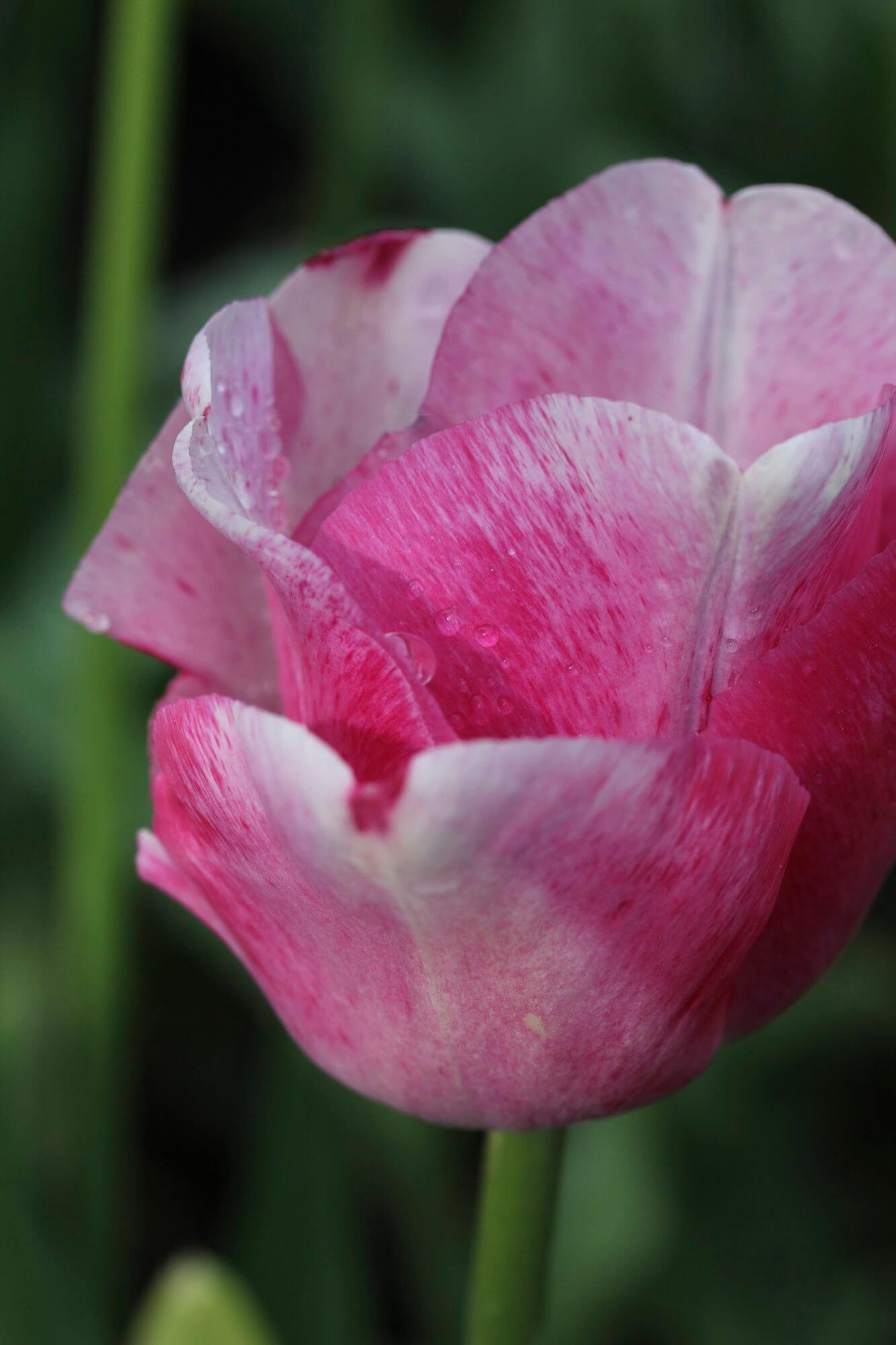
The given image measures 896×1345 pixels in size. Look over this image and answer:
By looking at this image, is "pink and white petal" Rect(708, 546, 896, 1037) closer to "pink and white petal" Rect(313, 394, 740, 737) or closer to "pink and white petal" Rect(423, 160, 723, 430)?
"pink and white petal" Rect(313, 394, 740, 737)

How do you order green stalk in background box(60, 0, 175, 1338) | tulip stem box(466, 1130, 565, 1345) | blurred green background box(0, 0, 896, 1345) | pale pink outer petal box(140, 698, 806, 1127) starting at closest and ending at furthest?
pale pink outer petal box(140, 698, 806, 1127)
tulip stem box(466, 1130, 565, 1345)
green stalk in background box(60, 0, 175, 1338)
blurred green background box(0, 0, 896, 1345)

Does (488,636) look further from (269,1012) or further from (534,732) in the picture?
(269,1012)

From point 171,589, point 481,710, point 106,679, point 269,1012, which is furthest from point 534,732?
point 269,1012

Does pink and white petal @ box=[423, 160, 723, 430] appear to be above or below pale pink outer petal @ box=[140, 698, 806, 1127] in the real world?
above

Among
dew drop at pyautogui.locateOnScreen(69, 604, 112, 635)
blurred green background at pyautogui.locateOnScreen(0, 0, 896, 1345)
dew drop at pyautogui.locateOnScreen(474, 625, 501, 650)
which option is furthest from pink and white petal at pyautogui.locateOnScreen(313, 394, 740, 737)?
blurred green background at pyautogui.locateOnScreen(0, 0, 896, 1345)

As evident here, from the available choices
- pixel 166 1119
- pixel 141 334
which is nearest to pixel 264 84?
pixel 141 334
